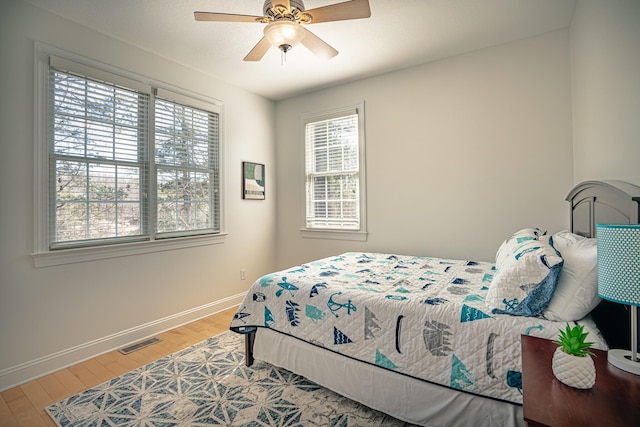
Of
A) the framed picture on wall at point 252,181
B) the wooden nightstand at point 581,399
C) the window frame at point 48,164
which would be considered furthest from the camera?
the framed picture on wall at point 252,181

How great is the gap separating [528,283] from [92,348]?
125 inches

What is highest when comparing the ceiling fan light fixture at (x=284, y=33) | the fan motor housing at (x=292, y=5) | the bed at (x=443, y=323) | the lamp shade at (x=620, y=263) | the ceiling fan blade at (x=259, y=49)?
the fan motor housing at (x=292, y=5)

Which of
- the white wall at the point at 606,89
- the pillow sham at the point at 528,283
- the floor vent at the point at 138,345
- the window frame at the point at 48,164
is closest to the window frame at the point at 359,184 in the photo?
the window frame at the point at 48,164

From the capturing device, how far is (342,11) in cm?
188

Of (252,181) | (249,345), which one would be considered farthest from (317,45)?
(249,345)

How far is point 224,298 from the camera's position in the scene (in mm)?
3742

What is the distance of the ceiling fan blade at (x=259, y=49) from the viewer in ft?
7.24

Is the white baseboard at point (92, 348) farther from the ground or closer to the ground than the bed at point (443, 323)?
closer to the ground

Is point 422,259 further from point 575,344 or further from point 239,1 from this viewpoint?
point 239,1

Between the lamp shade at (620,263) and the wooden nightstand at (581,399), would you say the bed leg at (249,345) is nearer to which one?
the wooden nightstand at (581,399)

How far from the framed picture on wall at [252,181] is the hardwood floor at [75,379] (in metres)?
1.66

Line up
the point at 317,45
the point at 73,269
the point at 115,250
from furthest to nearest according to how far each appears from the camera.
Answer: the point at 115,250 → the point at 73,269 → the point at 317,45

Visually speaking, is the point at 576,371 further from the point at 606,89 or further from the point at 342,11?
the point at 342,11

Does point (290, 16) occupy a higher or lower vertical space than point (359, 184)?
higher
